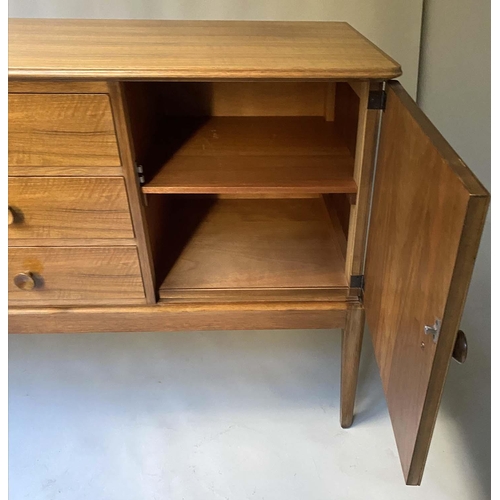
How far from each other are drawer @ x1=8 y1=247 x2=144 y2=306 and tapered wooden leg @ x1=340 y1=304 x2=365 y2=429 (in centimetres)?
40

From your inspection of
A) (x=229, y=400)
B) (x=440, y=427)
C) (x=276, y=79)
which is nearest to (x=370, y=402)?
(x=440, y=427)

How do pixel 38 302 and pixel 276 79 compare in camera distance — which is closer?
pixel 276 79

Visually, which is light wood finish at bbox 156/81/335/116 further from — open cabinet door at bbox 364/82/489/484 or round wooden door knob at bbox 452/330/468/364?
round wooden door knob at bbox 452/330/468/364

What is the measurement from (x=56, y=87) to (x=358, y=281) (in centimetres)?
59

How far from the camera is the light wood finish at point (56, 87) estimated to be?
2.39 feet

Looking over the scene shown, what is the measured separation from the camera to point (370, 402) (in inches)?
46.9

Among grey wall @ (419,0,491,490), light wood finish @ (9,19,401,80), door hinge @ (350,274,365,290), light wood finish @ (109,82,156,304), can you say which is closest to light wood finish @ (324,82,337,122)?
light wood finish @ (9,19,401,80)

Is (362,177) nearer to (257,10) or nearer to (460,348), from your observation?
(460,348)

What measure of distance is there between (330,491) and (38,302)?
2.22 feet

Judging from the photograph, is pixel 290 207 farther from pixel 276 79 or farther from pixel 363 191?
pixel 276 79

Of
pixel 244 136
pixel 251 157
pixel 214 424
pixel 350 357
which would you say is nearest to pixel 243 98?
pixel 244 136

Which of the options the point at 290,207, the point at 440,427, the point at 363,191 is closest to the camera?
the point at 363,191

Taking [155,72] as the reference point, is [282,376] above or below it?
below

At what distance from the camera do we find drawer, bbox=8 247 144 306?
34.5 inches
